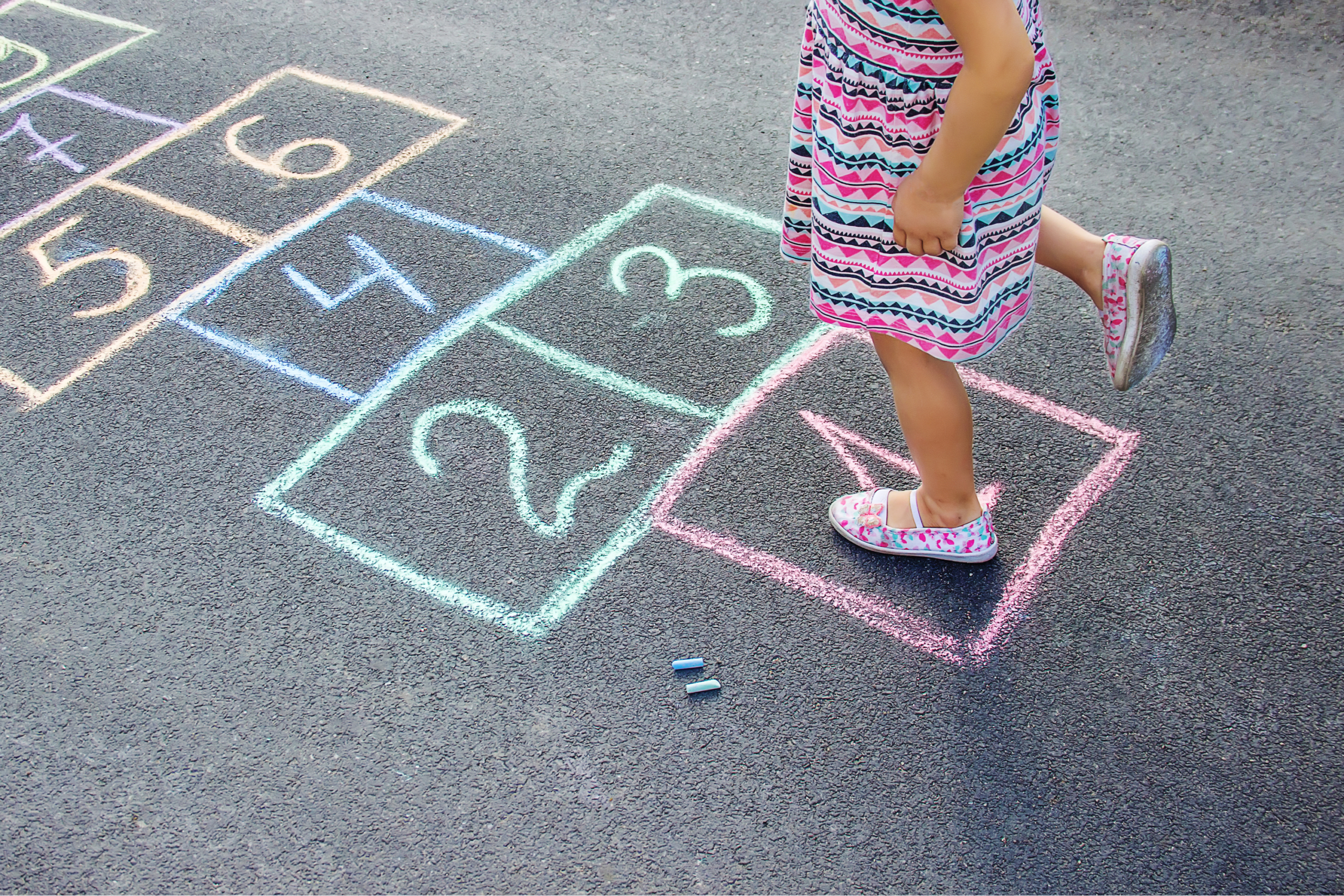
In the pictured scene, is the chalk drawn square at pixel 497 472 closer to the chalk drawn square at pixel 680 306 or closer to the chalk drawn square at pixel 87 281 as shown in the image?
the chalk drawn square at pixel 680 306

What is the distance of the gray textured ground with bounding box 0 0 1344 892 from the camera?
2105mm

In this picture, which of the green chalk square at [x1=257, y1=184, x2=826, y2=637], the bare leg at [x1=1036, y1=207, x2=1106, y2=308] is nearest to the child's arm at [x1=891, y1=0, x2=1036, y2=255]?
the bare leg at [x1=1036, y1=207, x2=1106, y2=308]

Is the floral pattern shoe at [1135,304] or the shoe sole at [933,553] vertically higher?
the floral pattern shoe at [1135,304]

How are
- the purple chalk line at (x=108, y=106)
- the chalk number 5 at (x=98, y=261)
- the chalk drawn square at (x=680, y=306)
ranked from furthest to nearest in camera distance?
the purple chalk line at (x=108, y=106) < the chalk number 5 at (x=98, y=261) < the chalk drawn square at (x=680, y=306)

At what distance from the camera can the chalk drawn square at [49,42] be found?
4.35m

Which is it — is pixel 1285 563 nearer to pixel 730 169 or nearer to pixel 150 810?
pixel 730 169

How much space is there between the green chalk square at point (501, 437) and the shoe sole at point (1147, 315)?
97 cm

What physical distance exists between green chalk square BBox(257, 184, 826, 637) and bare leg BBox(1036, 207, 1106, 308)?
833 mm

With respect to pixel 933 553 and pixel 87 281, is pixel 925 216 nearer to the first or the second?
pixel 933 553

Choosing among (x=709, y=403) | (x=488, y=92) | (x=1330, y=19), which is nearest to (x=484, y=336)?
(x=709, y=403)

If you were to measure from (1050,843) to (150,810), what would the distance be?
1.75 m

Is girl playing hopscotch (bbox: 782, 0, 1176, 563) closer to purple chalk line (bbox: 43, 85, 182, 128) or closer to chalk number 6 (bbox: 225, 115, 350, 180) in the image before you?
chalk number 6 (bbox: 225, 115, 350, 180)

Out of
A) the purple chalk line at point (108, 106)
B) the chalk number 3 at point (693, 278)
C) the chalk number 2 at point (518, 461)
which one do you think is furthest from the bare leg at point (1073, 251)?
the purple chalk line at point (108, 106)

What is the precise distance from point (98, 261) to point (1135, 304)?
9.96ft
